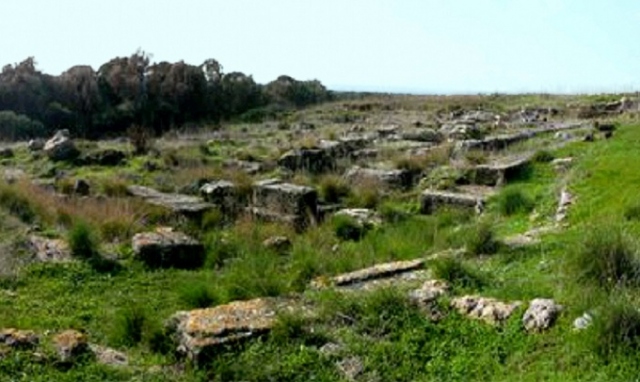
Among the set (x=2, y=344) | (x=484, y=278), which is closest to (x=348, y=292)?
(x=484, y=278)

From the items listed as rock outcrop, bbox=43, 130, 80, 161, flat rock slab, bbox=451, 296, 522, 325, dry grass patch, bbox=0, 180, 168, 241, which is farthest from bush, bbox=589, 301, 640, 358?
rock outcrop, bbox=43, 130, 80, 161

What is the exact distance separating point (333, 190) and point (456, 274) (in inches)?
331

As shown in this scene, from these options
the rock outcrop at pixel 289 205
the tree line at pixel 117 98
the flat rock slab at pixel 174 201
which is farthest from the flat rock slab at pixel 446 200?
the tree line at pixel 117 98

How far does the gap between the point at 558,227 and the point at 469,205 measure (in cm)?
446

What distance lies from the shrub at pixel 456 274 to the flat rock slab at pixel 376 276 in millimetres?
488

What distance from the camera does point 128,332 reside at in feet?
24.0

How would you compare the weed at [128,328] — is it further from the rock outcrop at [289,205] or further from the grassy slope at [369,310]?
the rock outcrop at [289,205]

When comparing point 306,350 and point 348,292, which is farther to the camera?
point 348,292

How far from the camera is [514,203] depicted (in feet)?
Result: 42.2

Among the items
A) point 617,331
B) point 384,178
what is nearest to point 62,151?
point 384,178

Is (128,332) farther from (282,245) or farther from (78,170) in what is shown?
(78,170)

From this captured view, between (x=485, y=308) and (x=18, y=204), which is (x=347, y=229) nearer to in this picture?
(x=18, y=204)

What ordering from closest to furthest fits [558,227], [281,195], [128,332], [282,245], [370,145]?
[128,332]
[558,227]
[282,245]
[281,195]
[370,145]

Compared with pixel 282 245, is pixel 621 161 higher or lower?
higher
